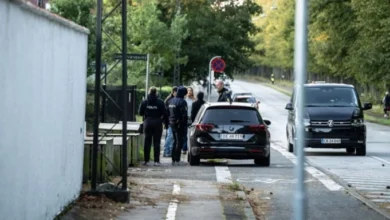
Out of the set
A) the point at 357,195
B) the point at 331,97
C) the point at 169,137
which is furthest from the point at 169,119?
the point at 357,195

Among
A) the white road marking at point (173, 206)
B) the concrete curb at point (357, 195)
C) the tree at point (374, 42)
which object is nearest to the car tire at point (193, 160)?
the concrete curb at point (357, 195)

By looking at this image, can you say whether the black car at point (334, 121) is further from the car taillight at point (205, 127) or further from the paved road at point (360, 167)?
the car taillight at point (205, 127)

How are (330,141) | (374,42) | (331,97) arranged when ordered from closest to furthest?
(330,141) < (331,97) < (374,42)

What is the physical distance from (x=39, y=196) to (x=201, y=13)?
6911cm

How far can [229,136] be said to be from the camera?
936 inches

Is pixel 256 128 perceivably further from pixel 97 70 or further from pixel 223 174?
pixel 97 70

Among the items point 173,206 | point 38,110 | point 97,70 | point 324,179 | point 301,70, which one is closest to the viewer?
point 301,70

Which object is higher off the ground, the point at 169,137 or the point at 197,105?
the point at 197,105

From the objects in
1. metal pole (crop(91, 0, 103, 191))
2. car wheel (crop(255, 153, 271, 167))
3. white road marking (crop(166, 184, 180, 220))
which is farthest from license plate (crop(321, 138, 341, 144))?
metal pole (crop(91, 0, 103, 191))

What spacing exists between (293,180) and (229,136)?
13.6 feet

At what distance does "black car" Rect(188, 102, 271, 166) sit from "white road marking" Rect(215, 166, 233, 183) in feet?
1.79

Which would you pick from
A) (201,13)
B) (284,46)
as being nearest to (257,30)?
(201,13)

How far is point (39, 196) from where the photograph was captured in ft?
35.9

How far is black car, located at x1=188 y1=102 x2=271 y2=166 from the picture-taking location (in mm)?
23688
